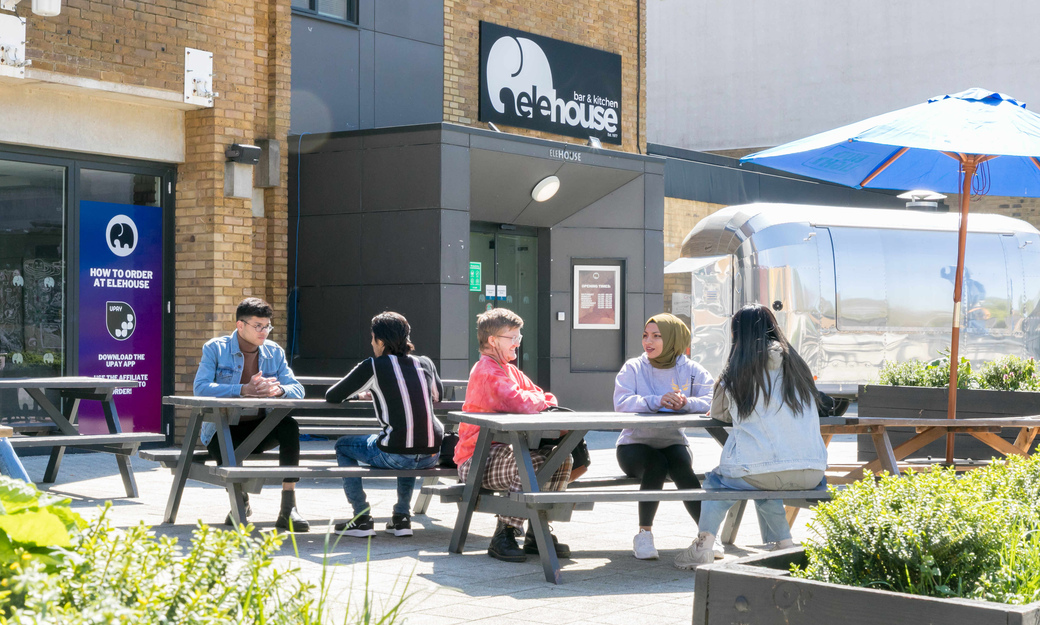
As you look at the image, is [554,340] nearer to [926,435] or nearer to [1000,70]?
[926,435]

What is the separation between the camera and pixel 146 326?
447 inches

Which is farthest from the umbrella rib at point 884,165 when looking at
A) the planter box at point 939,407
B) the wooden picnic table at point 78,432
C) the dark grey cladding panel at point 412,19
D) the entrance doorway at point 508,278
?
the entrance doorway at point 508,278

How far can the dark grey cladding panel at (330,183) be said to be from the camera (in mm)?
12289

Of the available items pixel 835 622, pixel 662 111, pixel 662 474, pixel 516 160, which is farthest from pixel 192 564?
pixel 662 111

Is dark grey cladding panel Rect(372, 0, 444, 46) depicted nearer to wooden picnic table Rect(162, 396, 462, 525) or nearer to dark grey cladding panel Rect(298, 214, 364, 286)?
dark grey cladding panel Rect(298, 214, 364, 286)

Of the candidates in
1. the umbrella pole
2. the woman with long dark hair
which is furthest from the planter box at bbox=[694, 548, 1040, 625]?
the umbrella pole

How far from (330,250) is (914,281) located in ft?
25.9

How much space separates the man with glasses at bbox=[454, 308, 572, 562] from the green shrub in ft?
9.31

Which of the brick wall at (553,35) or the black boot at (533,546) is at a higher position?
the brick wall at (553,35)

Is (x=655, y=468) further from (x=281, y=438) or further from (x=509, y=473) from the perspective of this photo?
(x=281, y=438)

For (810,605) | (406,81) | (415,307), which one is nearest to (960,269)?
(810,605)

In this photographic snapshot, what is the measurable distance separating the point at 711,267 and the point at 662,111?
626 inches

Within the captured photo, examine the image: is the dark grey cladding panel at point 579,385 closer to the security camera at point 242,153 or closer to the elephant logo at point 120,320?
Result: the security camera at point 242,153

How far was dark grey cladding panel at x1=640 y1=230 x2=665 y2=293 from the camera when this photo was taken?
1490cm
